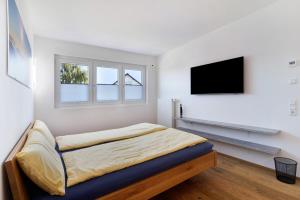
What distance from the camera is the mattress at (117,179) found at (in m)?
1.16

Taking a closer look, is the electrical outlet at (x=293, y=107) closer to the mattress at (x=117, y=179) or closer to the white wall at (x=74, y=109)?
the mattress at (x=117, y=179)

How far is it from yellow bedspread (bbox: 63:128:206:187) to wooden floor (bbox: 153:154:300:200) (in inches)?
21.1

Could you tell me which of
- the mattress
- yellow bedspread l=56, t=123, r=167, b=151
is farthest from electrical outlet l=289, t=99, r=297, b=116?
yellow bedspread l=56, t=123, r=167, b=151

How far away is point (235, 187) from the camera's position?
1968mm

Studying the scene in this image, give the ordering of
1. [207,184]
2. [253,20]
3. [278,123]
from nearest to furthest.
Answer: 1. [207,184]
2. [278,123]
3. [253,20]

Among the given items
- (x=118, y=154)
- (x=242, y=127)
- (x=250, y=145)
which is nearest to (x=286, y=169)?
(x=250, y=145)

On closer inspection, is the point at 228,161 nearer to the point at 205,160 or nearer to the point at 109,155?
the point at 205,160

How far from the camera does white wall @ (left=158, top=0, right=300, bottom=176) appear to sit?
218 cm

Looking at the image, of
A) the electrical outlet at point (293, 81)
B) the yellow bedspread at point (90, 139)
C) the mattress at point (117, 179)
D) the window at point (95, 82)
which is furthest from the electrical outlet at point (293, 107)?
the window at point (95, 82)

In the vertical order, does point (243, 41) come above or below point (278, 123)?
above

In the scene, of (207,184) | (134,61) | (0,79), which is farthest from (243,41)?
(0,79)

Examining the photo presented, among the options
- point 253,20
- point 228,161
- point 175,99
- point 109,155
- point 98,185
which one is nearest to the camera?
point 98,185

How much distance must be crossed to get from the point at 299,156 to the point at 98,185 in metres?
2.71

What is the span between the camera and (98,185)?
1.29 meters
